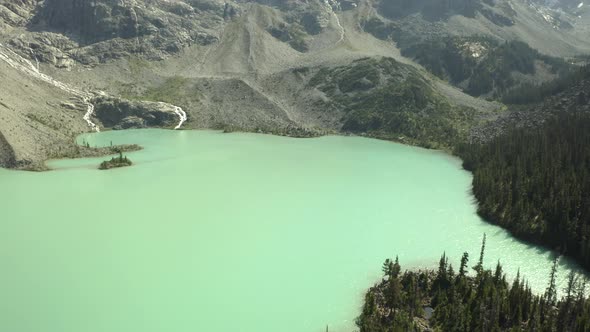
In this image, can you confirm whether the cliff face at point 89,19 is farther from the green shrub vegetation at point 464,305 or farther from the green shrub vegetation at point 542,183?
the green shrub vegetation at point 464,305

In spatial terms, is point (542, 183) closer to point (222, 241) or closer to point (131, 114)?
point (222, 241)

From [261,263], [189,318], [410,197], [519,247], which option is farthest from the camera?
[410,197]

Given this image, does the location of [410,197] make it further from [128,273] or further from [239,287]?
[128,273]

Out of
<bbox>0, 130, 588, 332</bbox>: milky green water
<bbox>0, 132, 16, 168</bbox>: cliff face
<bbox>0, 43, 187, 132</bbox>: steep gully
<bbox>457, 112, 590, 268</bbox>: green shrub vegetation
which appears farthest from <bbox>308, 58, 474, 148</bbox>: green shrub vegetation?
<bbox>0, 132, 16, 168</bbox>: cliff face

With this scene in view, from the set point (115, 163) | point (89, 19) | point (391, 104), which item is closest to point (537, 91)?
point (391, 104)

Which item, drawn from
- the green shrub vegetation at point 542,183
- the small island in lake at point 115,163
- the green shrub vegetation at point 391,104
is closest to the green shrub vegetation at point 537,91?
the green shrub vegetation at point 391,104

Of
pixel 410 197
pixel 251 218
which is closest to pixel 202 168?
pixel 251 218
